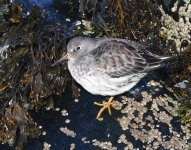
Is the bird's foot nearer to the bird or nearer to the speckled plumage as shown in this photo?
the bird

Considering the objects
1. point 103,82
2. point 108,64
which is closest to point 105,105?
point 103,82

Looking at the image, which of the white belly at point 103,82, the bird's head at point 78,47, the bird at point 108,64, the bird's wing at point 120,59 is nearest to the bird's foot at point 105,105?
the bird at point 108,64

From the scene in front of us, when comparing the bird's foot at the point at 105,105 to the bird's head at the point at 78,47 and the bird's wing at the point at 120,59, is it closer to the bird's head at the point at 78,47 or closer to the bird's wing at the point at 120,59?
the bird's wing at the point at 120,59

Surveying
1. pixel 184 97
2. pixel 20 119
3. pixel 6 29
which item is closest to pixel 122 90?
pixel 184 97

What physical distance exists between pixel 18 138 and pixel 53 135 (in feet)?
1.12

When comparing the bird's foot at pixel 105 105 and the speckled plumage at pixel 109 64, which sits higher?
the speckled plumage at pixel 109 64

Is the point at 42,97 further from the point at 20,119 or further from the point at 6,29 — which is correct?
the point at 6,29

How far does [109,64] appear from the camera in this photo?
17.2ft

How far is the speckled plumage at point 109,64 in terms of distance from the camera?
17.2 ft

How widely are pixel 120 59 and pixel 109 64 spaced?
0.44 feet

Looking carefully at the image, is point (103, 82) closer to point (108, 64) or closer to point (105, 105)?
point (108, 64)

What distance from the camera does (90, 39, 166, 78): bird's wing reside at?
5254 mm

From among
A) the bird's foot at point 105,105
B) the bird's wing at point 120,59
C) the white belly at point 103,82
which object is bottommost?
the bird's foot at point 105,105

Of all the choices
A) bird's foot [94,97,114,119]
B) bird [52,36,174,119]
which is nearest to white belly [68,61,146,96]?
bird [52,36,174,119]
